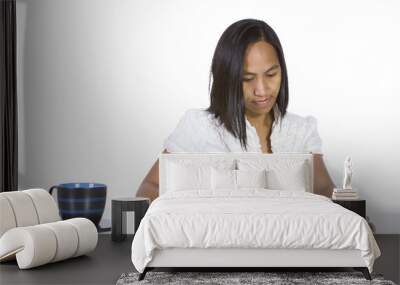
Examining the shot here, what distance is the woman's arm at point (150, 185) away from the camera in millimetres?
7211

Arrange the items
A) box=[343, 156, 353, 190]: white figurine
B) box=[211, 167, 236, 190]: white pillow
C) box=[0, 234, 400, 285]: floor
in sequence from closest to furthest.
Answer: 1. box=[0, 234, 400, 285]: floor
2. box=[211, 167, 236, 190]: white pillow
3. box=[343, 156, 353, 190]: white figurine

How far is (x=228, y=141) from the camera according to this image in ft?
23.3

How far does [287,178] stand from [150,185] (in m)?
1.46

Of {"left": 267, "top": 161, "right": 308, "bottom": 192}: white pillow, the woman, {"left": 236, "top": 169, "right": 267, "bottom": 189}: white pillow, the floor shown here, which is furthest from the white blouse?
the floor

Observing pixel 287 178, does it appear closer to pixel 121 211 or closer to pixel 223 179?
pixel 223 179

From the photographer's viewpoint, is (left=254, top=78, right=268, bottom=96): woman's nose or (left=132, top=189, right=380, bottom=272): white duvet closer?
(left=132, top=189, right=380, bottom=272): white duvet

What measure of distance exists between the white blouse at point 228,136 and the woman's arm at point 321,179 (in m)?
0.10

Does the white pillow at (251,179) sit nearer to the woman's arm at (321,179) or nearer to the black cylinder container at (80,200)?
the woman's arm at (321,179)

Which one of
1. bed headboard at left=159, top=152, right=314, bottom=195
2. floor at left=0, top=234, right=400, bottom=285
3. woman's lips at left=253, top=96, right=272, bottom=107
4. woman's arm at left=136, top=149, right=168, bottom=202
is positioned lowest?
floor at left=0, top=234, right=400, bottom=285

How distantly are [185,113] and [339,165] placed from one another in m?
1.64

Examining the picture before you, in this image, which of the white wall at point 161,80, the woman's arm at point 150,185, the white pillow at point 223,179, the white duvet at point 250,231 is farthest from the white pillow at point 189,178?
the white duvet at point 250,231

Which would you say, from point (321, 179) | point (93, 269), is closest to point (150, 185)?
point (321, 179)

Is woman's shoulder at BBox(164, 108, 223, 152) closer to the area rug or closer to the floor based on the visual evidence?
the floor

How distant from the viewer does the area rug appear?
4914mm
